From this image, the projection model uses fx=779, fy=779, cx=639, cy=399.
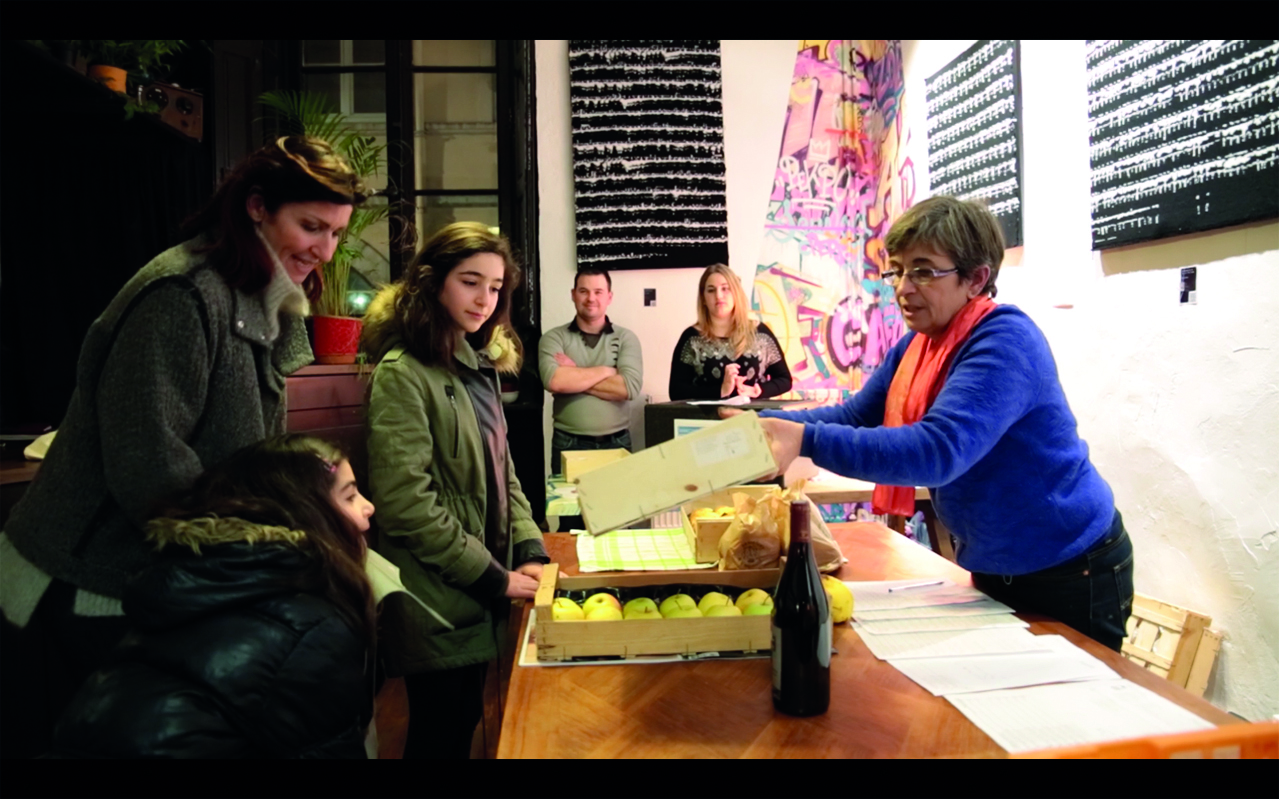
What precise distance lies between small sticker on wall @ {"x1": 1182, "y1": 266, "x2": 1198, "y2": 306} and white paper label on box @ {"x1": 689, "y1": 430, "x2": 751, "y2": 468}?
214 centimetres

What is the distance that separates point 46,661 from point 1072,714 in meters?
1.64

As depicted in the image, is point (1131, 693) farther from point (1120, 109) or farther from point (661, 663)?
point (1120, 109)

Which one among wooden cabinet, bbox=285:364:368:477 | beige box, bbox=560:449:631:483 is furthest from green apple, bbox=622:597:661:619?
wooden cabinet, bbox=285:364:368:477

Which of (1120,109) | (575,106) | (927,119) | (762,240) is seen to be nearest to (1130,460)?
(1120,109)

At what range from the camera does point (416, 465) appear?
64.0 inches

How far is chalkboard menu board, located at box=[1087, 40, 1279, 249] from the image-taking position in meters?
2.13

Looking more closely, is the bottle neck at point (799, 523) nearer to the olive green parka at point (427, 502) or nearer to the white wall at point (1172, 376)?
the olive green parka at point (427, 502)

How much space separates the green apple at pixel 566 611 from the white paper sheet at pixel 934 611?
1.70 ft

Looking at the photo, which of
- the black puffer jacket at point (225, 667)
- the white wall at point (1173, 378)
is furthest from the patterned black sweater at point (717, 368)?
the black puffer jacket at point (225, 667)

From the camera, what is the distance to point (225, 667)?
925mm

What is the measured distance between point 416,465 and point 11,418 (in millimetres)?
1528

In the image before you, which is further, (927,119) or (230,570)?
(927,119)

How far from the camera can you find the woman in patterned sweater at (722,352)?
402cm
